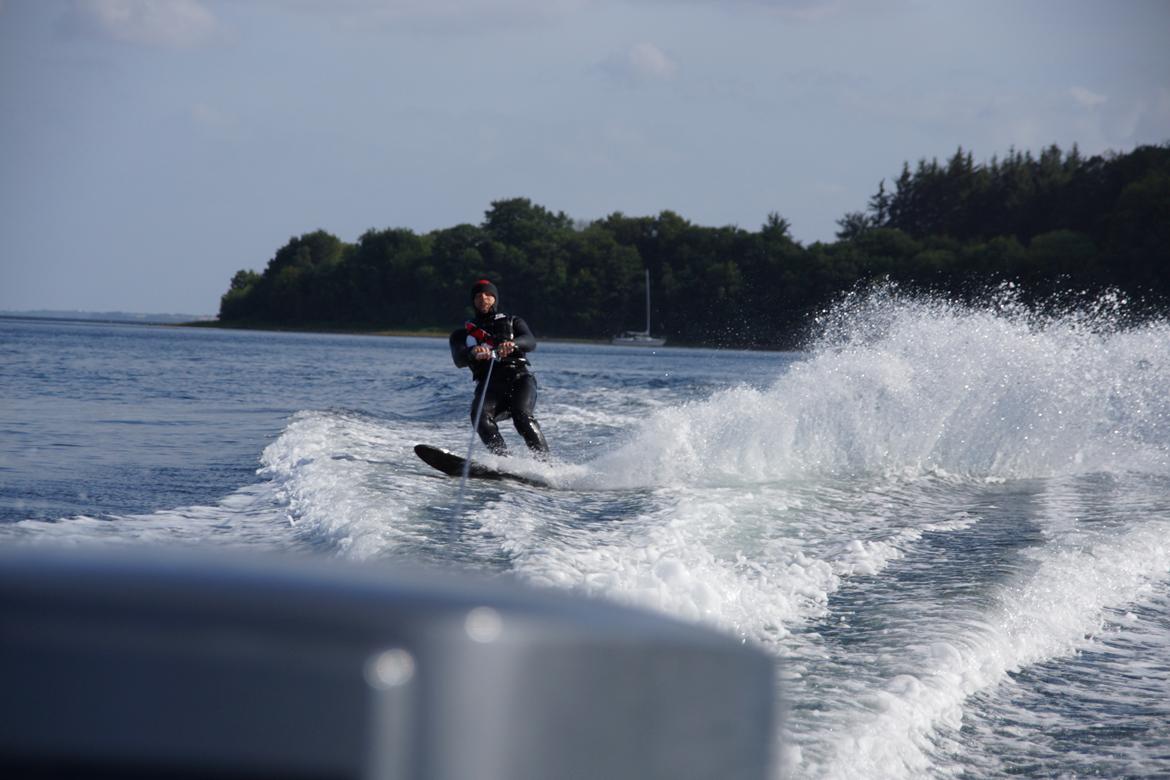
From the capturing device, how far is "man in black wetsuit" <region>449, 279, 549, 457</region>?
8.66 meters

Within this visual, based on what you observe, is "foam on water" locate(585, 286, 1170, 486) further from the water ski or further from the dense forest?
the dense forest

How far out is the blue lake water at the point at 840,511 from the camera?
3631mm

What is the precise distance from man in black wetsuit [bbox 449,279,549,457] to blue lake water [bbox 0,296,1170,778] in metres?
0.57

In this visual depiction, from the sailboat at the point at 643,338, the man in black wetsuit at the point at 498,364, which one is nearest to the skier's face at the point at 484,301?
the man in black wetsuit at the point at 498,364

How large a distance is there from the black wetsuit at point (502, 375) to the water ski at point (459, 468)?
1.84 ft

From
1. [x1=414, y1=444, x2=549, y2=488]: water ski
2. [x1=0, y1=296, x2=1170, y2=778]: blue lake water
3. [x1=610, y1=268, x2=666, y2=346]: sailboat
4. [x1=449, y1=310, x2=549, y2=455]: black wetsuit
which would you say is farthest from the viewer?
[x1=610, y1=268, x2=666, y2=346]: sailboat

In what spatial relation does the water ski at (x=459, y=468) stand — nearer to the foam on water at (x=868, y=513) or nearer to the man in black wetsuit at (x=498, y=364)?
the foam on water at (x=868, y=513)

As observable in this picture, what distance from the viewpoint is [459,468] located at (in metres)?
8.47

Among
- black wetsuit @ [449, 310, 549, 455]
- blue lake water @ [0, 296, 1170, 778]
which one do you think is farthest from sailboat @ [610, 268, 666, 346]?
black wetsuit @ [449, 310, 549, 455]

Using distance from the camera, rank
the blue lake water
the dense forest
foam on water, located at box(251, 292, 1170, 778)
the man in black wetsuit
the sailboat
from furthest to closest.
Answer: the sailboat, the dense forest, the man in black wetsuit, foam on water, located at box(251, 292, 1170, 778), the blue lake water

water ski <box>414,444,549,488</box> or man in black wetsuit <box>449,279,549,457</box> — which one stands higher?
man in black wetsuit <box>449,279,549,457</box>

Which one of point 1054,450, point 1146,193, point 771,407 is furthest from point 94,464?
point 1146,193

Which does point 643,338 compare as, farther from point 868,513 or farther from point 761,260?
point 868,513

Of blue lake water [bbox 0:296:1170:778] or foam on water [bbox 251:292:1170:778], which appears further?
foam on water [bbox 251:292:1170:778]
